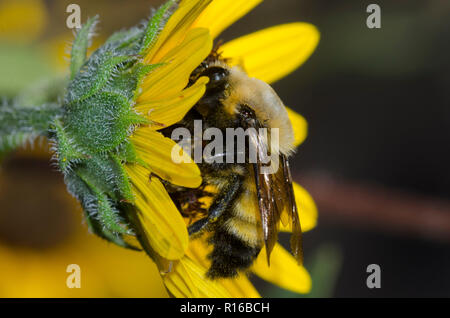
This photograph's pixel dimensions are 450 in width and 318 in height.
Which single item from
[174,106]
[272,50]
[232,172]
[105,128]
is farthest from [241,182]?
[272,50]

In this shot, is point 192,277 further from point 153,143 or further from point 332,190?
point 332,190

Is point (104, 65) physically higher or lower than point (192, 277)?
higher

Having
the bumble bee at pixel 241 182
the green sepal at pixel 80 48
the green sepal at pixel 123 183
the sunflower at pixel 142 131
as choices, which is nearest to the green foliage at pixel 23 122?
the sunflower at pixel 142 131

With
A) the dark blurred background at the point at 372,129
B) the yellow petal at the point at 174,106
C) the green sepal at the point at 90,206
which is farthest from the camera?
the dark blurred background at the point at 372,129

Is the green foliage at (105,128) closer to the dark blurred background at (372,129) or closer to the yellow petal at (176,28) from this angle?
the yellow petal at (176,28)

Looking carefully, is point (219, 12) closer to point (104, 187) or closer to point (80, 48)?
point (80, 48)

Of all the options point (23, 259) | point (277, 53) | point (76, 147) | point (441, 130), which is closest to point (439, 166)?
point (441, 130)
